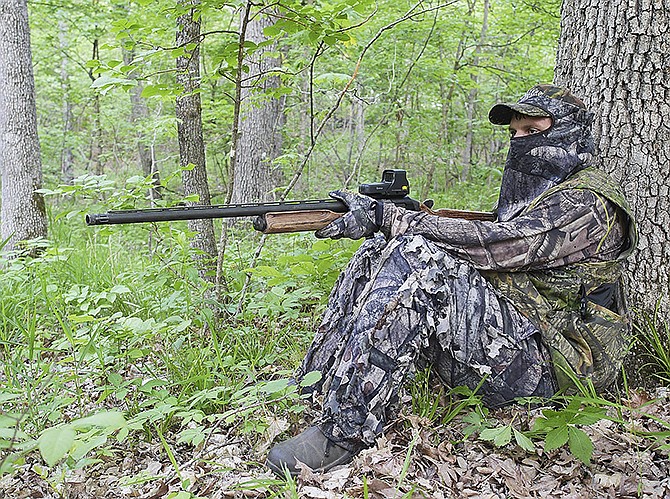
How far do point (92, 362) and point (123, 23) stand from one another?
188 cm

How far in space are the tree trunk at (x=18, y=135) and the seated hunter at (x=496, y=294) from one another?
5199mm

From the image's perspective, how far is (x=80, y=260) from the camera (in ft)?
17.0

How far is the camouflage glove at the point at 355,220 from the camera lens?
8.93 ft

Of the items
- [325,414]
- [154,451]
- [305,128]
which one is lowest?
[154,451]

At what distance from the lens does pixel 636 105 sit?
3.21m

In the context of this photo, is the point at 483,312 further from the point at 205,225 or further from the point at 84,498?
the point at 205,225

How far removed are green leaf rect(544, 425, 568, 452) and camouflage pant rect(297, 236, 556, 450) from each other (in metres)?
0.41

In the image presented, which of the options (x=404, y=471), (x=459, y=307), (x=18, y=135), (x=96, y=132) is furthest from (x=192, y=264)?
(x=96, y=132)

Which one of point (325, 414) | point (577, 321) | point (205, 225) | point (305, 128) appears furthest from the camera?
point (305, 128)

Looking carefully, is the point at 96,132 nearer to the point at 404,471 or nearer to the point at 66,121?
the point at 66,121

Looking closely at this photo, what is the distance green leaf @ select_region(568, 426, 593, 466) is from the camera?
2.25m

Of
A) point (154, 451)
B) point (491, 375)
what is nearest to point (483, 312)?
point (491, 375)

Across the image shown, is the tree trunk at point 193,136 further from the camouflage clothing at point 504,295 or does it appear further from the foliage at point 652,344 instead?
the foliage at point 652,344

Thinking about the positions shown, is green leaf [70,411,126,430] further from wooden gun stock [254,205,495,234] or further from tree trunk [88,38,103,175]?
tree trunk [88,38,103,175]
